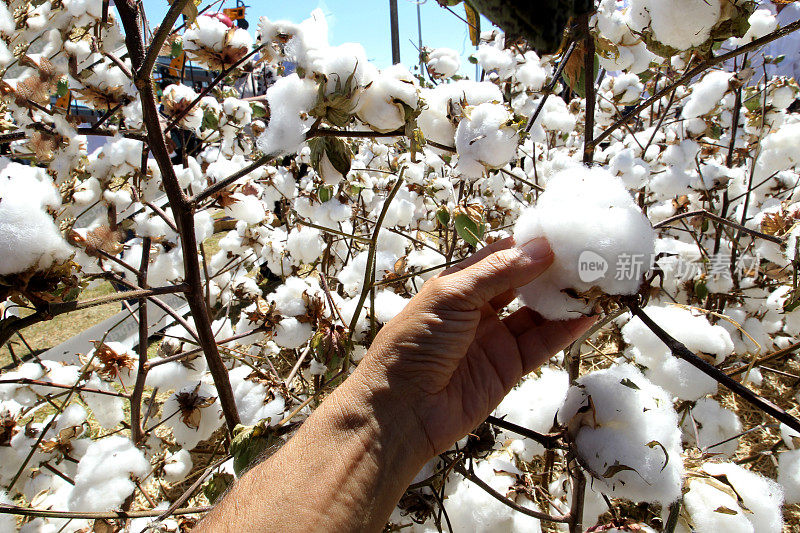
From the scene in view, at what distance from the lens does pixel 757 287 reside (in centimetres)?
186

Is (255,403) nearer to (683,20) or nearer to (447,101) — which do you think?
(447,101)

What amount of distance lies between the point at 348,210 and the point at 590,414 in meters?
1.26

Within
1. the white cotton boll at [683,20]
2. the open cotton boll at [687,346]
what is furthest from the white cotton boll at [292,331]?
the white cotton boll at [683,20]

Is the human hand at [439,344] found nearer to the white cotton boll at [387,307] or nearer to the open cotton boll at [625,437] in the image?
the open cotton boll at [625,437]

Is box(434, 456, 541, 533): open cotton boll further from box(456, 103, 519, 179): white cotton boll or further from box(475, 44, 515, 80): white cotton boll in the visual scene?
box(475, 44, 515, 80): white cotton boll

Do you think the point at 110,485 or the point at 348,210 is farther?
the point at 348,210

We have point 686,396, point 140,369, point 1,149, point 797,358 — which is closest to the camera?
point 686,396

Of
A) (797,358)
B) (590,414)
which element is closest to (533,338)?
(590,414)

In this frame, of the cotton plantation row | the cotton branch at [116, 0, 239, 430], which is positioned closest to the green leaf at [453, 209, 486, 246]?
the cotton plantation row

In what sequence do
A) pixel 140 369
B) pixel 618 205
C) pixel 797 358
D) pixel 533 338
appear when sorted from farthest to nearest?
1. pixel 797 358
2. pixel 140 369
3. pixel 533 338
4. pixel 618 205

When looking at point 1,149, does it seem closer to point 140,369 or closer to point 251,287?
point 251,287

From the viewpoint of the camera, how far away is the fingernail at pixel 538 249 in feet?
2.43

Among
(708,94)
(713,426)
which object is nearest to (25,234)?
(713,426)

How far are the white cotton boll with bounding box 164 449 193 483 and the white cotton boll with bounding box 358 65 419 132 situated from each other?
147cm
